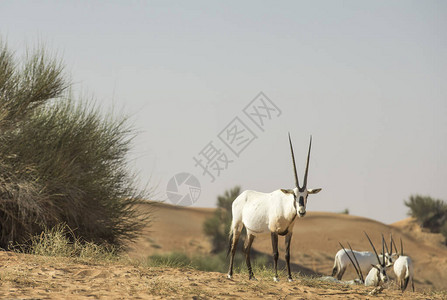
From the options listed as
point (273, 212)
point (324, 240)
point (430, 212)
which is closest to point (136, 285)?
point (273, 212)

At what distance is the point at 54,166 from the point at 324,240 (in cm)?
2271

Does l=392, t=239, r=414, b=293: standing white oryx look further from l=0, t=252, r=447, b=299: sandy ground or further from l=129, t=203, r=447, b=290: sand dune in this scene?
l=129, t=203, r=447, b=290: sand dune

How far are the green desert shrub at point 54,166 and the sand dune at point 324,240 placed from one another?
31.5 ft

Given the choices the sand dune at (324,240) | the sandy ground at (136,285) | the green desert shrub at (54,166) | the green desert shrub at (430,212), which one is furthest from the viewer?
the green desert shrub at (430,212)

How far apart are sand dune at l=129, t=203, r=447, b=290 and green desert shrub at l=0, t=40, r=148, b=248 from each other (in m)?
9.61

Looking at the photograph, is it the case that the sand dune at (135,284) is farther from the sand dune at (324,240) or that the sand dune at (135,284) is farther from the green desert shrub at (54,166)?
the sand dune at (324,240)

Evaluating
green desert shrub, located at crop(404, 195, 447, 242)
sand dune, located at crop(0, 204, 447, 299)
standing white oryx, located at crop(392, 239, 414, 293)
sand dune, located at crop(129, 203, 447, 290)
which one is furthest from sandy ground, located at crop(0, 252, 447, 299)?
green desert shrub, located at crop(404, 195, 447, 242)

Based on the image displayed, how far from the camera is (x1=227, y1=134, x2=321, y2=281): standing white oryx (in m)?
9.73

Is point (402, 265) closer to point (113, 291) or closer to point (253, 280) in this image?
point (253, 280)

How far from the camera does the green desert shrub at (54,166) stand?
1459 centimetres

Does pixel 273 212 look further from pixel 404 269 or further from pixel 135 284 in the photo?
pixel 404 269

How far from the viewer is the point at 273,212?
10180 mm

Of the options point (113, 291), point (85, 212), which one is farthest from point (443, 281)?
point (113, 291)

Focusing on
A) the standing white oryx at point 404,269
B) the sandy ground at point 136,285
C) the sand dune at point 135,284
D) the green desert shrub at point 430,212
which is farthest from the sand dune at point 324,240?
the sandy ground at point 136,285
